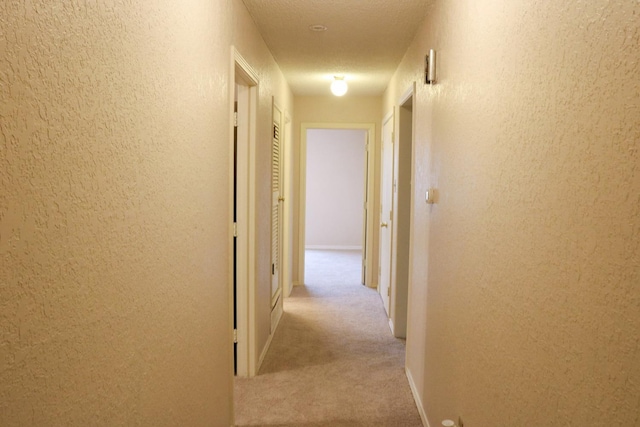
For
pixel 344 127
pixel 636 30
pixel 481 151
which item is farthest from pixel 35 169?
pixel 344 127

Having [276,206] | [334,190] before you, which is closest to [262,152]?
[276,206]

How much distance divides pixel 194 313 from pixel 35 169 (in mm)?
1115

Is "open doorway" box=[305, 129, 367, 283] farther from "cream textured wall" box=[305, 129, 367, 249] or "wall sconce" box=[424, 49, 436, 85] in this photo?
"wall sconce" box=[424, 49, 436, 85]

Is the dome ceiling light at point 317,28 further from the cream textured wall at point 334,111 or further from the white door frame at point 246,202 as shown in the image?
the cream textured wall at point 334,111

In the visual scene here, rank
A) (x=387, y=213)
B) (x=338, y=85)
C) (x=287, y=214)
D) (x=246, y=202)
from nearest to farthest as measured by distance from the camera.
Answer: (x=246, y=202), (x=338, y=85), (x=387, y=213), (x=287, y=214)

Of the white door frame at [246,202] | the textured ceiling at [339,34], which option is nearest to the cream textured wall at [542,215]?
Answer: the textured ceiling at [339,34]

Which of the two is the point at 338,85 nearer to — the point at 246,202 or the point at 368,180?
the point at 368,180

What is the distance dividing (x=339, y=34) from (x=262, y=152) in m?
0.96

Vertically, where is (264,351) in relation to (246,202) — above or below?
below

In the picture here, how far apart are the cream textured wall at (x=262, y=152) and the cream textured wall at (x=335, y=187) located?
4.80 meters

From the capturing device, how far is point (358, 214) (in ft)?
30.1

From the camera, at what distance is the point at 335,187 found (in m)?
9.12

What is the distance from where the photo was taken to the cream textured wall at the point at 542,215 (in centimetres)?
86

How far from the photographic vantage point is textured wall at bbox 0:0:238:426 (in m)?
0.85
